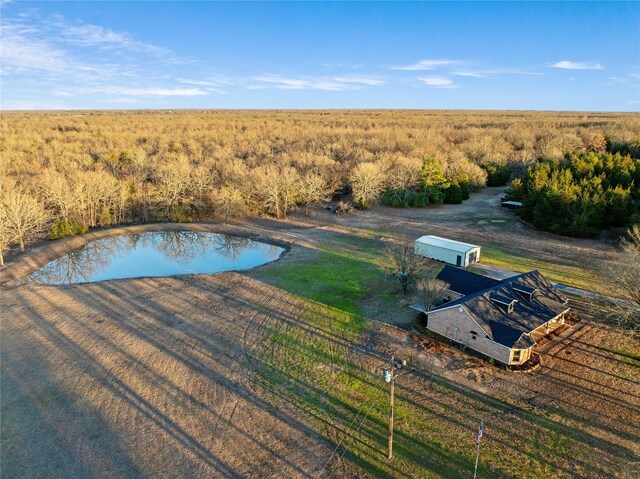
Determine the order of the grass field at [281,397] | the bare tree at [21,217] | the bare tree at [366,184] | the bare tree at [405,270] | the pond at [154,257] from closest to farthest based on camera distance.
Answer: the grass field at [281,397]
the bare tree at [405,270]
the pond at [154,257]
the bare tree at [21,217]
the bare tree at [366,184]

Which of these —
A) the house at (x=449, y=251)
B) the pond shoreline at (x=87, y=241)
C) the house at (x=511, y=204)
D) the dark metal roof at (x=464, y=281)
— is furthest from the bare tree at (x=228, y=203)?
the house at (x=511, y=204)

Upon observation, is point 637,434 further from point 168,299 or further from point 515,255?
point 168,299

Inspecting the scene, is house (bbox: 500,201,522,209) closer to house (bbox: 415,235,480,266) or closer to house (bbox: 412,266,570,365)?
house (bbox: 415,235,480,266)

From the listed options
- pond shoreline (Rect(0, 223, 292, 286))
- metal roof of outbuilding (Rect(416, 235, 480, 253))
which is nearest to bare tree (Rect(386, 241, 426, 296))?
metal roof of outbuilding (Rect(416, 235, 480, 253))

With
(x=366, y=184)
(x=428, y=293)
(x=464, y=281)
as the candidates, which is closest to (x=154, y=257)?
(x=428, y=293)

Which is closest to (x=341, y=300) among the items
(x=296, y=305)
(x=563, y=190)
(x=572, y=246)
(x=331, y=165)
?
(x=296, y=305)

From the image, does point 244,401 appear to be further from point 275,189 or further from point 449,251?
point 275,189

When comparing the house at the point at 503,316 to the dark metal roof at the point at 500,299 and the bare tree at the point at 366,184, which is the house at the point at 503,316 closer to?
the dark metal roof at the point at 500,299

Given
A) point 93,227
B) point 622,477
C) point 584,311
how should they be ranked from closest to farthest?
point 622,477
point 584,311
point 93,227
